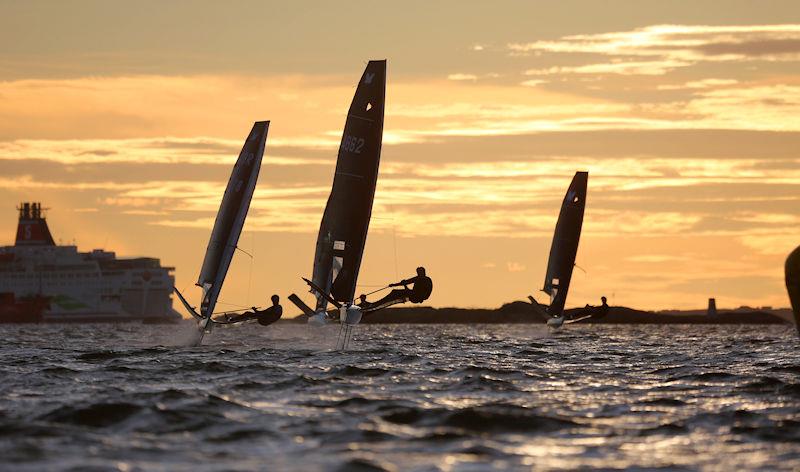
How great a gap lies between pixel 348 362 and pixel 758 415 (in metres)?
15.0

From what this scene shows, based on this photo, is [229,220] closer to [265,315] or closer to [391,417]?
[265,315]

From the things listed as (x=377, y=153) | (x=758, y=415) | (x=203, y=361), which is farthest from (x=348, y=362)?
(x=758, y=415)

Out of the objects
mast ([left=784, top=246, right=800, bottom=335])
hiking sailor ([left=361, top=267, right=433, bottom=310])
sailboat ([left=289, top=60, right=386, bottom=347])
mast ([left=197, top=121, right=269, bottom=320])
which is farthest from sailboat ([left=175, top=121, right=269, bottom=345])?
mast ([left=784, top=246, right=800, bottom=335])

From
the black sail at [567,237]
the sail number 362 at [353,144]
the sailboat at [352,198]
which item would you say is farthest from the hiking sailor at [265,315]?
the black sail at [567,237]

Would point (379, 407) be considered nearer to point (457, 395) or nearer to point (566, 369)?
point (457, 395)

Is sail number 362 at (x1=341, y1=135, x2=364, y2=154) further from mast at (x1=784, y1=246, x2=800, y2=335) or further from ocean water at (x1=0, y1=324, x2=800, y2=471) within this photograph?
mast at (x1=784, y1=246, x2=800, y2=335)

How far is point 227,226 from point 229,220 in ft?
0.73

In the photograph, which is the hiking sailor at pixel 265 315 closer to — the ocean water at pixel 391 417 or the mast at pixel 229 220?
the mast at pixel 229 220

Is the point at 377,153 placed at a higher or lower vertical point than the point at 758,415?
higher

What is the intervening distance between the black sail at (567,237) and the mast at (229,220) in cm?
2871

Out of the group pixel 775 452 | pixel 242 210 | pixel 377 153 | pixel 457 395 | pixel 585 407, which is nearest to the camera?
Answer: pixel 775 452

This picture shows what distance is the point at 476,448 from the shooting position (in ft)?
54.5

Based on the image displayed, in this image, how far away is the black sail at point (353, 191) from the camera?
128 ft

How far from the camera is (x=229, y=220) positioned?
153 feet
